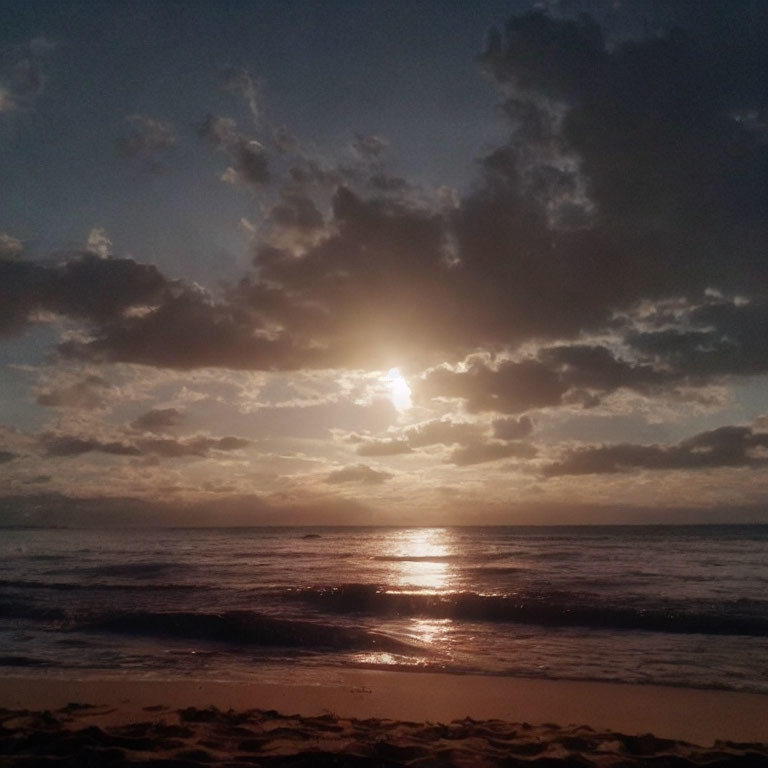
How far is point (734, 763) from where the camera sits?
6.11 metres

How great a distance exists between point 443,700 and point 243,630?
7.98m

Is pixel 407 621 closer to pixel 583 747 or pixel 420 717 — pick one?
pixel 420 717

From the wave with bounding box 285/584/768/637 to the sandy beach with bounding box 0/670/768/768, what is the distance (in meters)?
6.92

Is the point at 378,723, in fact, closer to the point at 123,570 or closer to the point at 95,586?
the point at 95,586

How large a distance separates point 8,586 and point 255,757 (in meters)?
23.9

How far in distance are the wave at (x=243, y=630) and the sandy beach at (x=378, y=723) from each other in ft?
11.7

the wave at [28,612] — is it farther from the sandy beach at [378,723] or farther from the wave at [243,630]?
the sandy beach at [378,723]

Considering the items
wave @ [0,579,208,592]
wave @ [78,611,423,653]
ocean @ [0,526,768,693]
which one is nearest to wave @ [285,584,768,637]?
ocean @ [0,526,768,693]

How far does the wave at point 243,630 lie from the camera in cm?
1448

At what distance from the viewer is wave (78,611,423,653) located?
14.5 m

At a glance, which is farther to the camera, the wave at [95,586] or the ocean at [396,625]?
the wave at [95,586]

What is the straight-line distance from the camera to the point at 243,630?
1586cm

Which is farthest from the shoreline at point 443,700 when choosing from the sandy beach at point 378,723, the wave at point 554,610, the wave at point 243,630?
the wave at point 554,610

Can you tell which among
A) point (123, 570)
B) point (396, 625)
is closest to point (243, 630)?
point (396, 625)
